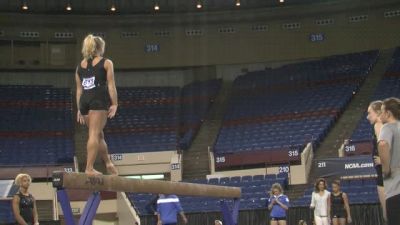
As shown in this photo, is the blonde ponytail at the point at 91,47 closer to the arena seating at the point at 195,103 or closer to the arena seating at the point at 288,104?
the arena seating at the point at 288,104

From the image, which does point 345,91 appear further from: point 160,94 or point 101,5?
point 101,5

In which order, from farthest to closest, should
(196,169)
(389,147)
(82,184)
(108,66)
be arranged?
(196,169) → (108,66) → (82,184) → (389,147)

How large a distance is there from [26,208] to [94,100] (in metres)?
2.50

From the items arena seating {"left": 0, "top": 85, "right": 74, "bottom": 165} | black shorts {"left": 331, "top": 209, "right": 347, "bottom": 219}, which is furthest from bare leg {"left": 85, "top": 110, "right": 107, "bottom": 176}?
arena seating {"left": 0, "top": 85, "right": 74, "bottom": 165}

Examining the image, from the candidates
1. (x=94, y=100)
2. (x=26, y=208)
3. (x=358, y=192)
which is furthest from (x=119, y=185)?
(x=358, y=192)

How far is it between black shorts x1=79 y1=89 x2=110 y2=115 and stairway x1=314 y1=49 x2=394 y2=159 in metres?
16.4

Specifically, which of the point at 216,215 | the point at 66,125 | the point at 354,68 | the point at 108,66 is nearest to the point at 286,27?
the point at 354,68

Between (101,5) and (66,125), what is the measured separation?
6.05 meters

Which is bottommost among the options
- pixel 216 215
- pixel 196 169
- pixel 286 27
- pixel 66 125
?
pixel 216 215

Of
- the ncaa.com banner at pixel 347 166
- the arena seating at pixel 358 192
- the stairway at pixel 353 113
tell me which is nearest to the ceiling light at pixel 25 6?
the stairway at pixel 353 113

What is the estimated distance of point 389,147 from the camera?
5.12 meters

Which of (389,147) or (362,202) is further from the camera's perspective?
(362,202)

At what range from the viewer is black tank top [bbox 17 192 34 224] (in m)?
8.13

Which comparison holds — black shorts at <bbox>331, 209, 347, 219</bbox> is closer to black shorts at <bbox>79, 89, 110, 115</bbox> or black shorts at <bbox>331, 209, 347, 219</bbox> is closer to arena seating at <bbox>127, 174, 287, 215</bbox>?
arena seating at <bbox>127, 174, 287, 215</bbox>
